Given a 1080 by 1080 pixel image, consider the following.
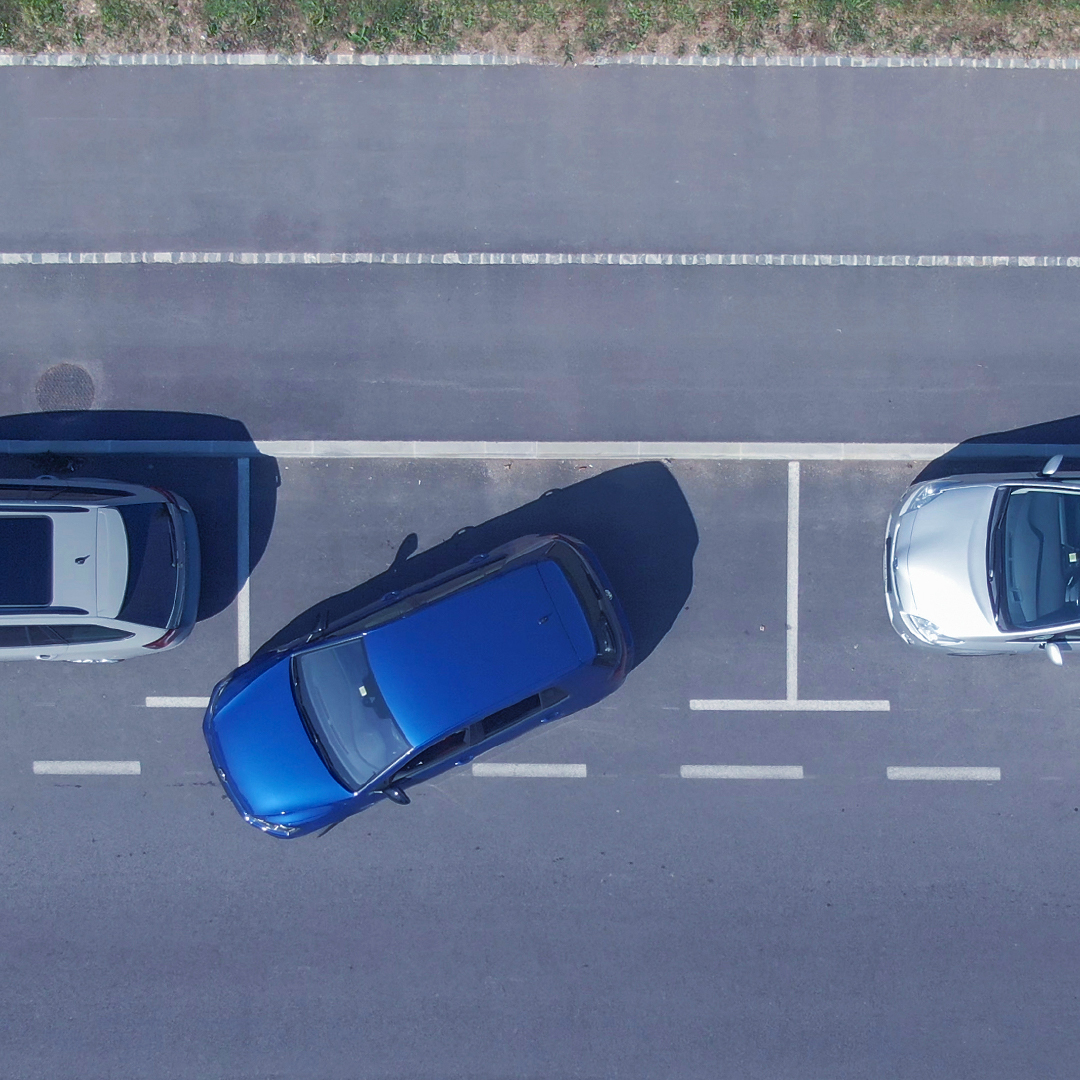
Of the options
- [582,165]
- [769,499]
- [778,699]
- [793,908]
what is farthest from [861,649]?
[582,165]

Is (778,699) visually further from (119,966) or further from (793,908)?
(119,966)

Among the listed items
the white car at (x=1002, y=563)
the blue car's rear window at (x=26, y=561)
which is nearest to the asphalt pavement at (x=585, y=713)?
the white car at (x=1002, y=563)

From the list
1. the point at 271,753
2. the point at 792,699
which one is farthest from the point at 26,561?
the point at 792,699

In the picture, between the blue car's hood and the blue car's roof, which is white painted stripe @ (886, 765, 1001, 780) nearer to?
the blue car's roof

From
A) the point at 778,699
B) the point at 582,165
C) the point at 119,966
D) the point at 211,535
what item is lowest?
the point at 119,966

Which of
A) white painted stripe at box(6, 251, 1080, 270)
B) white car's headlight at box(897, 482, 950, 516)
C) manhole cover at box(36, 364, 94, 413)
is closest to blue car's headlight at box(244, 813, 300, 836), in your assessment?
manhole cover at box(36, 364, 94, 413)
